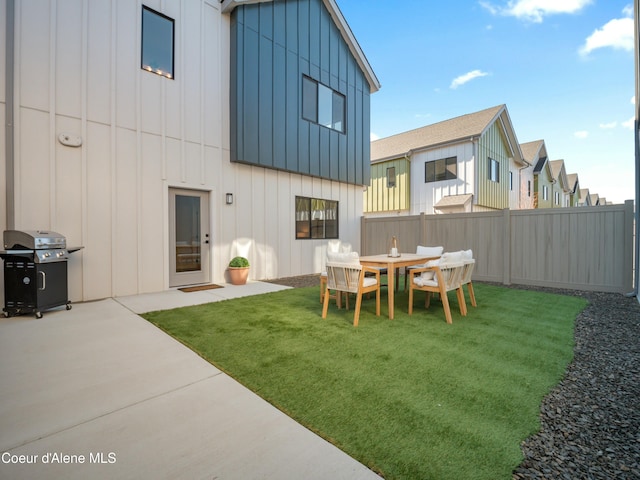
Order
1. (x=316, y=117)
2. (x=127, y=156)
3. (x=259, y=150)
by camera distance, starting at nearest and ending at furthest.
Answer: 1. (x=127, y=156)
2. (x=259, y=150)
3. (x=316, y=117)

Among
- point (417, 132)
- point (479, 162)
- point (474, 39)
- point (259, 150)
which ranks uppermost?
point (474, 39)

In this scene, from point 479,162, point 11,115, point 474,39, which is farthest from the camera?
point 479,162

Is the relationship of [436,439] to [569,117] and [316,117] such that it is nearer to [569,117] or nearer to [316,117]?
[316,117]

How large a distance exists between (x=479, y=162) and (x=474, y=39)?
188 inches

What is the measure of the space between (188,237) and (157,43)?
13.2 feet

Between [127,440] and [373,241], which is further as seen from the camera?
[373,241]

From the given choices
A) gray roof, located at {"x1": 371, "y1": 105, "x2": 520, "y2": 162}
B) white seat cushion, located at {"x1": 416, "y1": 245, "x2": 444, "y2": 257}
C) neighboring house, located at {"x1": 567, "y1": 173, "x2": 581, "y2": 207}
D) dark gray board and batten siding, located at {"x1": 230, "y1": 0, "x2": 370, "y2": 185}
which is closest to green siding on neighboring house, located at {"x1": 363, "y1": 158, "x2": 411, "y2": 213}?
gray roof, located at {"x1": 371, "y1": 105, "x2": 520, "y2": 162}

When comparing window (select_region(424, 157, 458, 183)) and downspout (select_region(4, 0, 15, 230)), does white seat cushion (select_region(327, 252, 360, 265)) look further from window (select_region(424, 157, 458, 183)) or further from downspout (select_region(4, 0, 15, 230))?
window (select_region(424, 157, 458, 183))

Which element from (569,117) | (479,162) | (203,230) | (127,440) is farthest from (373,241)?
(569,117)

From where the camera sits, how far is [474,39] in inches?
450

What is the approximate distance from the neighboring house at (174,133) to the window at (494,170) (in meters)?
8.58

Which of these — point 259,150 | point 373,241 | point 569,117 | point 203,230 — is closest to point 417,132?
point 569,117

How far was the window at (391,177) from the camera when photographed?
15773 mm

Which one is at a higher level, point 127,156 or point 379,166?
point 379,166
